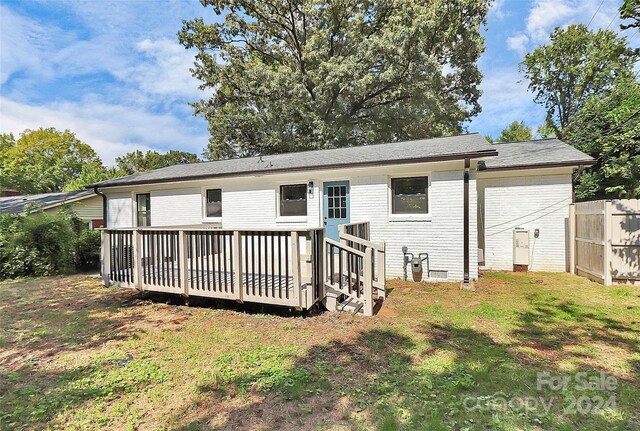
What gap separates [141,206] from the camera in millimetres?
10648

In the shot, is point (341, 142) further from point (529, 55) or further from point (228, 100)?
point (529, 55)

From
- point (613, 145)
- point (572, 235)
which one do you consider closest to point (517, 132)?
point (613, 145)

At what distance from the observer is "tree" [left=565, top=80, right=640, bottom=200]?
10141 millimetres

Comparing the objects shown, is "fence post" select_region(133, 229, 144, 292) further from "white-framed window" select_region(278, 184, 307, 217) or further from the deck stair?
"white-framed window" select_region(278, 184, 307, 217)

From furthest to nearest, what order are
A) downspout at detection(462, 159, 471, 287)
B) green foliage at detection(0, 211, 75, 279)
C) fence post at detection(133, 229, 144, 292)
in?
green foliage at detection(0, 211, 75, 279)
downspout at detection(462, 159, 471, 287)
fence post at detection(133, 229, 144, 292)

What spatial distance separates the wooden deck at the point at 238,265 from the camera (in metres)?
4.45

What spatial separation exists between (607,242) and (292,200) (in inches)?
288

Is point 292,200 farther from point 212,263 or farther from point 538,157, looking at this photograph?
point 538,157

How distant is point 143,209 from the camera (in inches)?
419

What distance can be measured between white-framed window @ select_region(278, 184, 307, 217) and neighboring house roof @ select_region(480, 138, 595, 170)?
194 inches

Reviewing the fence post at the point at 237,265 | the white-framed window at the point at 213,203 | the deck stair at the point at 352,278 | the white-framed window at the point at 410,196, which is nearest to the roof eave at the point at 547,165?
the white-framed window at the point at 410,196

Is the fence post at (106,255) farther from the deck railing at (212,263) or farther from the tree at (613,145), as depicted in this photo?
the tree at (613,145)

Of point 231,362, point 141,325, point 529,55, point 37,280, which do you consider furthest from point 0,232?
point 529,55

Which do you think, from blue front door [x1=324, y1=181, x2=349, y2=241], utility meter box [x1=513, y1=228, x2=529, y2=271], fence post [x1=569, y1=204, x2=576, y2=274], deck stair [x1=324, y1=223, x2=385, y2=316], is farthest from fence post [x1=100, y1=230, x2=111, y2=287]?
fence post [x1=569, y1=204, x2=576, y2=274]
